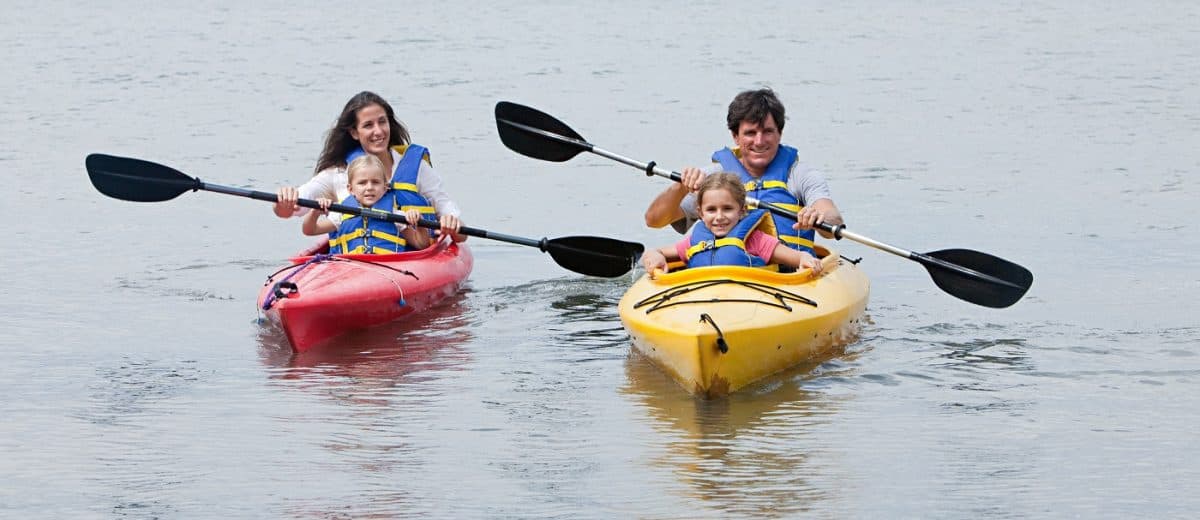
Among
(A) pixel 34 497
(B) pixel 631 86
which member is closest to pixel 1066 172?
(B) pixel 631 86

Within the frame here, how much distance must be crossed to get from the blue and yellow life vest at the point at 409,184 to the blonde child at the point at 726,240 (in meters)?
1.64

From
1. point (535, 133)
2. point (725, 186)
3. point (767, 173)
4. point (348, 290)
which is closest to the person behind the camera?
point (725, 186)

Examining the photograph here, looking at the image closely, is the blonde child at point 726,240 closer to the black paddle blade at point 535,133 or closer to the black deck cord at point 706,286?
the black deck cord at point 706,286

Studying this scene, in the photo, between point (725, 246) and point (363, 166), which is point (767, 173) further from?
point (363, 166)

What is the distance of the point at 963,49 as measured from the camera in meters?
19.8

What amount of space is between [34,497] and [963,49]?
16.1 metres

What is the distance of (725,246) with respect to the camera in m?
6.75

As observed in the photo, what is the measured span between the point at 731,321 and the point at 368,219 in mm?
2471

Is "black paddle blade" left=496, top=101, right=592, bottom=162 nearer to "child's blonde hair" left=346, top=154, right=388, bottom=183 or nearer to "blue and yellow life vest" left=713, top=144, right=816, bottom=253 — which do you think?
"child's blonde hair" left=346, top=154, right=388, bottom=183

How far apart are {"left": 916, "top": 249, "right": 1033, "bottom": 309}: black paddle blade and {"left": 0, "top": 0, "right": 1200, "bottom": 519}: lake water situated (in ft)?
0.74

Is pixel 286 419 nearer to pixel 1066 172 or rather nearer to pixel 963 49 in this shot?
pixel 1066 172

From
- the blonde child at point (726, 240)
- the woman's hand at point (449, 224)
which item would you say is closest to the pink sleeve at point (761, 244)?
the blonde child at point (726, 240)

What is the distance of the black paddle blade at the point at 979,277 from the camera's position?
741cm

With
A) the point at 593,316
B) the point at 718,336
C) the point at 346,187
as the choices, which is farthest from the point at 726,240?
the point at 346,187
